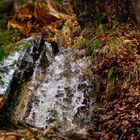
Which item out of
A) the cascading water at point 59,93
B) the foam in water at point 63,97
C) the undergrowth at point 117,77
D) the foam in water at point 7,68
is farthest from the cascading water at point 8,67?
the undergrowth at point 117,77

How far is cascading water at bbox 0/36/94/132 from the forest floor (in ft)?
0.83

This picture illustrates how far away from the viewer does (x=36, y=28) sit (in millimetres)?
11062

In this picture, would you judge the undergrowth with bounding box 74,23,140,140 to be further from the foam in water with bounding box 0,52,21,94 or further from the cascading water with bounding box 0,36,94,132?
the foam in water with bounding box 0,52,21,94

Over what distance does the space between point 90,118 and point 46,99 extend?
1160 millimetres

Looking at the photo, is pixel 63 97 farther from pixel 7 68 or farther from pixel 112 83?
pixel 7 68

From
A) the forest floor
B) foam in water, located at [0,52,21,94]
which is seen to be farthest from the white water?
the forest floor

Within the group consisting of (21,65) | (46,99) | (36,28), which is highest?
(36,28)

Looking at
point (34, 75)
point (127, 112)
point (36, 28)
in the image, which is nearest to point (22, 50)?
point (34, 75)

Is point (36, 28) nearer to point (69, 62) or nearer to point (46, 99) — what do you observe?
point (69, 62)

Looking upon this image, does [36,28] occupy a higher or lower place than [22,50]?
higher

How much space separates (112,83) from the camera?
7.12 m

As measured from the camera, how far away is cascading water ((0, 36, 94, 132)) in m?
7.30

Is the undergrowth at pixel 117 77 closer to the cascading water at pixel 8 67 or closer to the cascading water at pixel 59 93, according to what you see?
the cascading water at pixel 59 93

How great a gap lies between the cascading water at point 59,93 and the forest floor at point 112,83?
0.25 m
